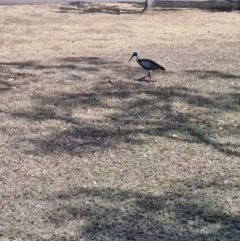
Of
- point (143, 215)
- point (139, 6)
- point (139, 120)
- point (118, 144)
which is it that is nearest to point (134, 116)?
point (139, 120)

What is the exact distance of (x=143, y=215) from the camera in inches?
187

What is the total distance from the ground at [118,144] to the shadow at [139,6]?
900 cm

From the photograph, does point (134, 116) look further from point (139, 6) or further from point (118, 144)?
point (139, 6)

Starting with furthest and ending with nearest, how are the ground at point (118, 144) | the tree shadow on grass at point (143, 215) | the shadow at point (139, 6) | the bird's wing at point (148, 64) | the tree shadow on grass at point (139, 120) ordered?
the shadow at point (139, 6) < the bird's wing at point (148, 64) < the tree shadow on grass at point (139, 120) < the ground at point (118, 144) < the tree shadow on grass at point (143, 215)

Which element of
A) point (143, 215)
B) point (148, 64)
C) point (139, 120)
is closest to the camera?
point (143, 215)

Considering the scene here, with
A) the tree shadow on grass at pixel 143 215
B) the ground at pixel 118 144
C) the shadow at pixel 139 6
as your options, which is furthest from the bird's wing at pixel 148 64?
the shadow at pixel 139 6

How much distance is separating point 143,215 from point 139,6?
65.3ft

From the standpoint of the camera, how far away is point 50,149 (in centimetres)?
631

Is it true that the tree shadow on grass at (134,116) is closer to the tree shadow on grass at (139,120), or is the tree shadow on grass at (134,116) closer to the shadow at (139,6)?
the tree shadow on grass at (139,120)

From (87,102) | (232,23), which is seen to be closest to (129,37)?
(232,23)

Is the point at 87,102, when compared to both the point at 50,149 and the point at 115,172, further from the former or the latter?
the point at 115,172

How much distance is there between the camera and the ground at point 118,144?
4664 mm

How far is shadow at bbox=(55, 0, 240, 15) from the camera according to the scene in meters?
22.0

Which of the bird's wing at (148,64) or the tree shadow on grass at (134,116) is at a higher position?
the bird's wing at (148,64)
